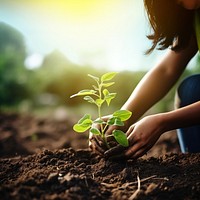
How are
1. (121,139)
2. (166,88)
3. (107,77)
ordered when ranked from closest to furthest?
(121,139) < (107,77) < (166,88)

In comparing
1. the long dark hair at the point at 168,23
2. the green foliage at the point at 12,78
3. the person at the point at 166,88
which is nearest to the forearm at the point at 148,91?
the person at the point at 166,88

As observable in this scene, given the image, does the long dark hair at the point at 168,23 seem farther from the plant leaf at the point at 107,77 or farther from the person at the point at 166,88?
the plant leaf at the point at 107,77

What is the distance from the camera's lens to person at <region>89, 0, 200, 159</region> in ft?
6.34

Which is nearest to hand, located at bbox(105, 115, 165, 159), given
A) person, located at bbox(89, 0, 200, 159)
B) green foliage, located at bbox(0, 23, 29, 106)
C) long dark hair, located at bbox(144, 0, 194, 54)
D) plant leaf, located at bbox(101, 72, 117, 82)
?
person, located at bbox(89, 0, 200, 159)

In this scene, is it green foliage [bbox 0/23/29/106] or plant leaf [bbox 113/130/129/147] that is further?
green foliage [bbox 0/23/29/106]

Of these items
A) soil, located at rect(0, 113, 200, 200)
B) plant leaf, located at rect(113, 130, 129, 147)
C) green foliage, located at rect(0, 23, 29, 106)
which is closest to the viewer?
soil, located at rect(0, 113, 200, 200)

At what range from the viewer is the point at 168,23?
2340 millimetres

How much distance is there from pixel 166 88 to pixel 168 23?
0.48 m

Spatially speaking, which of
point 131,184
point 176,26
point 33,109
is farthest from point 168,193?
point 33,109

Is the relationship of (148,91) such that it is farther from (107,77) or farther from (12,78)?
(12,78)

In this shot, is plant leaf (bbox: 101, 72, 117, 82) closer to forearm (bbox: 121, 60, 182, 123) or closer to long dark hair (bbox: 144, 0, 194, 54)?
forearm (bbox: 121, 60, 182, 123)

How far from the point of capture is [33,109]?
22.9 ft

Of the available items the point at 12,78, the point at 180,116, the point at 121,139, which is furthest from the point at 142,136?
the point at 12,78

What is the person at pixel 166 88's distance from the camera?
1.93 m
